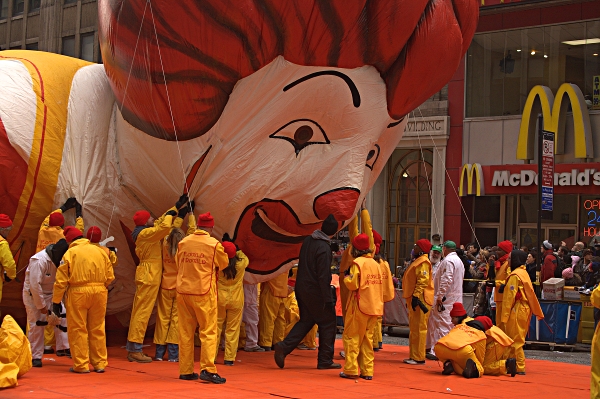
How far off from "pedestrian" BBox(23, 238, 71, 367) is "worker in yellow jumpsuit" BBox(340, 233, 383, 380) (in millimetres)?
2995

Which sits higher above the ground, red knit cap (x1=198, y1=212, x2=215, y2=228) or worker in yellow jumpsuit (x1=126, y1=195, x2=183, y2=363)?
red knit cap (x1=198, y1=212, x2=215, y2=228)

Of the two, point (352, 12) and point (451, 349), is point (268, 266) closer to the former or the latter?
point (451, 349)

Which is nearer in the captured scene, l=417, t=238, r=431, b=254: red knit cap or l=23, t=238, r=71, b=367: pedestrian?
l=23, t=238, r=71, b=367: pedestrian

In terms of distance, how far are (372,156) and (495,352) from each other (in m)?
2.54

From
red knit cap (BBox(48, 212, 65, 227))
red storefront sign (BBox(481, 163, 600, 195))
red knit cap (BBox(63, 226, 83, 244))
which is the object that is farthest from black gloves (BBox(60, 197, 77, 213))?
red storefront sign (BBox(481, 163, 600, 195))

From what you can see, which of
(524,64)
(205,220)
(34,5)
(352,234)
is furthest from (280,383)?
(34,5)

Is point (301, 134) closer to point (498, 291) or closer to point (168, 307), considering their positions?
point (168, 307)

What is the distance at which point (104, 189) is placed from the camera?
10.2 meters

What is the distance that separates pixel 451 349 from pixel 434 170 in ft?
46.7

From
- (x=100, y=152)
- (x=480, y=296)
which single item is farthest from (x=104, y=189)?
(x=480, y=296)

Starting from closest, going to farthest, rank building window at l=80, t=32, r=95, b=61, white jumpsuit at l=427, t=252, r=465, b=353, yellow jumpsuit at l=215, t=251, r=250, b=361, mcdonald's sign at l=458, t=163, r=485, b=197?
yellow jumpsuit at l=215, t=251, r=250, b=361
white jumpsuit at l=427, t=252, r=465, b=353
mcdonald's sign at l=458, t=163, r=485, b=197
building window at l=80, t=32, r=95, b=61

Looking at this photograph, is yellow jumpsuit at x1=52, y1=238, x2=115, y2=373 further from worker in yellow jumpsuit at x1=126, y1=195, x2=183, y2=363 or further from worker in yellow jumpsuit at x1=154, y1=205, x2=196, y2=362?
worker in yellow jumpsuit at x1=154, y1=205, x2=196, y2=362

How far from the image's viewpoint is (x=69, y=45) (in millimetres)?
31797

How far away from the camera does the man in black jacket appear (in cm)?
959
